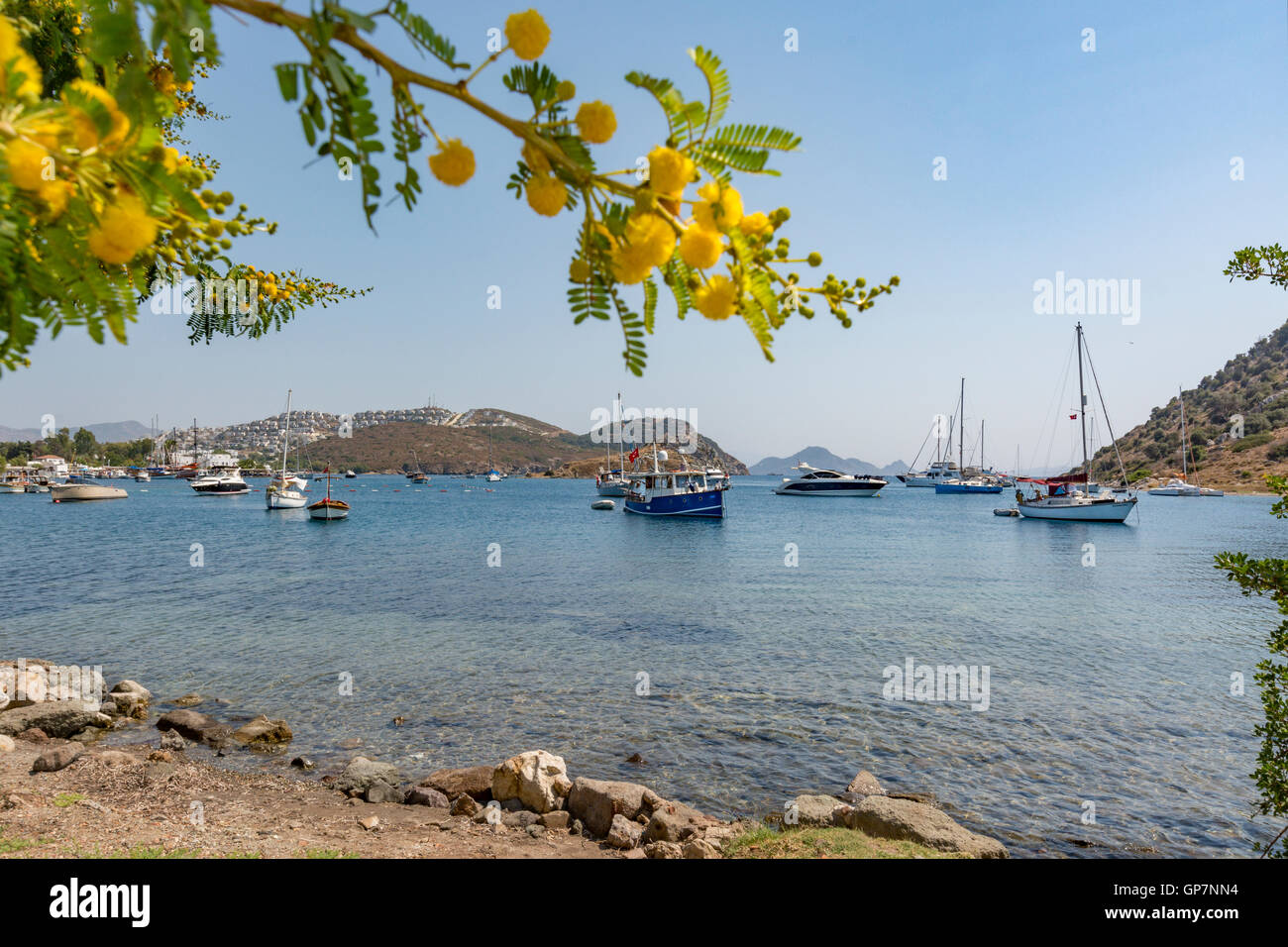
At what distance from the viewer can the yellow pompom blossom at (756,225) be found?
113cm

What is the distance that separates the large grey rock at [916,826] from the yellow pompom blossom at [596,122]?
841 cm

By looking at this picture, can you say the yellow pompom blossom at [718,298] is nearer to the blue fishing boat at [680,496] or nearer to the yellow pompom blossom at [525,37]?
the yellow pompom blossom at [525,37]

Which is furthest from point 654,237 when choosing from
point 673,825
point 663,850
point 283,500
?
point 283,500

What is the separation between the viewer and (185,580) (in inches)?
1073

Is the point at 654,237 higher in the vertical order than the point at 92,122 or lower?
lower

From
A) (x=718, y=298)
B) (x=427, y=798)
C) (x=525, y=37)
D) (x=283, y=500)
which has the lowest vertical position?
(x=427, y=798)

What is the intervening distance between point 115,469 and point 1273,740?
681 ft

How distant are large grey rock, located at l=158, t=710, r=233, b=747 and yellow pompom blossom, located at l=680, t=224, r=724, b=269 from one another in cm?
1312

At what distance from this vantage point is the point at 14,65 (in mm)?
936

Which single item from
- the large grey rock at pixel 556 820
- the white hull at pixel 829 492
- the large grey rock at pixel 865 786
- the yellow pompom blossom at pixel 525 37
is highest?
the yellow pompom blossom at pixel 525 37

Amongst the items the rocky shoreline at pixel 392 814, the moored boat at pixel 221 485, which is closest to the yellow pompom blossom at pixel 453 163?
the rocky shoreline at pixel 392 814

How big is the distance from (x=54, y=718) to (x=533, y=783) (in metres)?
9.07

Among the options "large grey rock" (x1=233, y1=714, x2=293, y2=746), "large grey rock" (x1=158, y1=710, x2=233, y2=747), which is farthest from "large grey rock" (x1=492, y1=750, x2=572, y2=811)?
"large grey rock" (x1=158, y1=710, x2=233, y2=747)

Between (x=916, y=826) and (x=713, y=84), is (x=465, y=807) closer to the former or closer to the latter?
(x=916, y=826)
